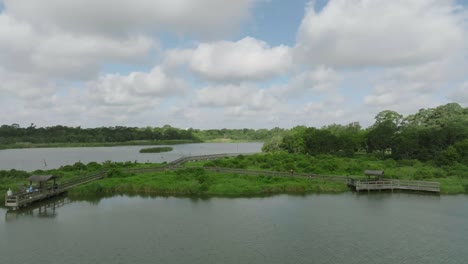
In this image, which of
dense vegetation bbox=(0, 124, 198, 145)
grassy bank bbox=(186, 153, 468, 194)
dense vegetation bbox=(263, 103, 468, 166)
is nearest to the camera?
grassy bank bbox=(186, 153, 468, 194)

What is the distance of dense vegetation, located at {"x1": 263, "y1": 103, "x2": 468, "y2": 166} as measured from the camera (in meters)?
64.1

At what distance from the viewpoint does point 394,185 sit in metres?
43.9

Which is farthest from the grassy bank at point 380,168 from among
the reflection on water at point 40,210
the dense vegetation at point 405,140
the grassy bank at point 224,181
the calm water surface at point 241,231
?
the reflection on water at point 40,210

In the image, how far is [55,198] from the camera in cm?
3956

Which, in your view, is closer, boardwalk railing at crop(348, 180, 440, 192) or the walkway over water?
the walkway over water

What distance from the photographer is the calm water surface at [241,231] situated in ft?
71.5

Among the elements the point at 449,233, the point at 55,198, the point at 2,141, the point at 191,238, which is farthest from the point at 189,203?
the point at 2,141

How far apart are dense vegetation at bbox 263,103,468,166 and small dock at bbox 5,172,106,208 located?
5246 centimetres

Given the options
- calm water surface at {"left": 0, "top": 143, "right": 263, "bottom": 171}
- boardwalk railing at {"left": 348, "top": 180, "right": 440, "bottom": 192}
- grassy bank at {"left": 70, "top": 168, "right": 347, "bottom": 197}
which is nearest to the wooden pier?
boardwalk railing at {"left": 348, "top": 180, "right": 440, "bottom": 192}

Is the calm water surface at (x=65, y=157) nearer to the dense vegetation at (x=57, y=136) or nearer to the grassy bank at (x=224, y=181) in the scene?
the grassy bank at (x=224, y=181)

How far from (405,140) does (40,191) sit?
210 ft

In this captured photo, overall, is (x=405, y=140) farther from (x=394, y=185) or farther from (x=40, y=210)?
(x=40, y=210)

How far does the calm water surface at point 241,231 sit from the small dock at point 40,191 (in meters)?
1.50

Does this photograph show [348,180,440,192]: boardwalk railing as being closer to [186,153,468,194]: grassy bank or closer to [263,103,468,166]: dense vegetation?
[186,153,468,194]: grassy bank
